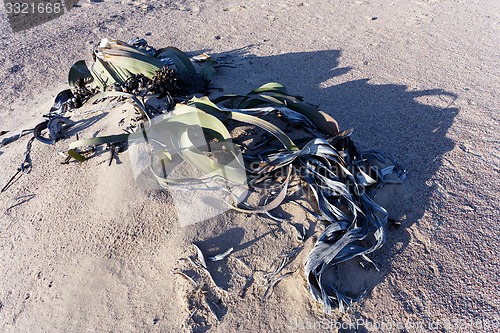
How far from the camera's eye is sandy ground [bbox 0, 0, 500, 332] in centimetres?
199

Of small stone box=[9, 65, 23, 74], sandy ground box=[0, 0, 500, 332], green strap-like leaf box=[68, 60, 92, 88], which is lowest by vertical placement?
small stone box=[9, 65, 23, 74]

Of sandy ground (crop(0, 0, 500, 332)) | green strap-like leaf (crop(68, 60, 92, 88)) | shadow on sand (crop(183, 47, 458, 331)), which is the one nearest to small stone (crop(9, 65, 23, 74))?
sandy ground (crop(0, 0, 500, 332))

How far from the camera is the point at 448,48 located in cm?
421

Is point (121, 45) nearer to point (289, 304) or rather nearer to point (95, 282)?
point (95, 282)

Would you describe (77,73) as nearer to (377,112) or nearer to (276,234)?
(276,234)

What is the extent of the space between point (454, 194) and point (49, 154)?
2675 millimetres

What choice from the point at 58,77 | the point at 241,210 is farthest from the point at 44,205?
the point at 58,77

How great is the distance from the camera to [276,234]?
7.20 ft

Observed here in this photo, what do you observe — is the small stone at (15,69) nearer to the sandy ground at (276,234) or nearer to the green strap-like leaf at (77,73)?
the sandy ground at (276,234)

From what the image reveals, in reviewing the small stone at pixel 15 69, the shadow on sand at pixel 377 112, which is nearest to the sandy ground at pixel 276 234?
the shadow on sand at pixel 377 112

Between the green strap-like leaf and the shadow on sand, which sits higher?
the green strap-like leaf

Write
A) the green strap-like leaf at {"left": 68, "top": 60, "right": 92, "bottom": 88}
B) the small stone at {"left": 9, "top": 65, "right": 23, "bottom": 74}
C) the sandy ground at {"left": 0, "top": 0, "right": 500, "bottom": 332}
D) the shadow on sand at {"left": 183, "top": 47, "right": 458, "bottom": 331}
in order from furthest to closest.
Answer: the small stone at {"left": 9, "top": 65, "right": 23, "bottom": 74}, the green strap-like leaf at {"left": 68, "top": 60, "right": 92, "bottom": 88}, the shadow on sand at {"left": 183, "top": 47, "right": 458, "bottom": 331}, the sandy ground at {"left": 0, "top": 0, "right": 500, "bottom": 332}

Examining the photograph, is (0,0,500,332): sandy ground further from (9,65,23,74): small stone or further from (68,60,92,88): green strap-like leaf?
(9,65,23,74): small stone

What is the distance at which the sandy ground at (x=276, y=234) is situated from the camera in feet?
6.52
